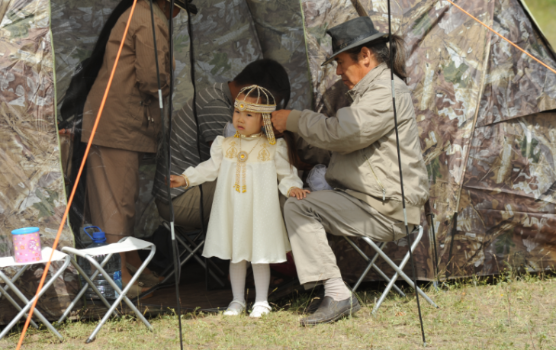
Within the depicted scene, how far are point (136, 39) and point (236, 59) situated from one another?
1306 mm

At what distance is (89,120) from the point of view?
132 inches

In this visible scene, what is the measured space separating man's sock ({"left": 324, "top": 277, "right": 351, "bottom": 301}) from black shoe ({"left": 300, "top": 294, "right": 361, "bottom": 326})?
2 centimetres

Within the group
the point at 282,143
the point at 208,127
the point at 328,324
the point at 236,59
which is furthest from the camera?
the point at 236,59

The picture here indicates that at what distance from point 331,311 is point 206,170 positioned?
1061mm

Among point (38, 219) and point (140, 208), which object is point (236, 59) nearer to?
point (140, 208)

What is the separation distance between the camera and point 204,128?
387cm

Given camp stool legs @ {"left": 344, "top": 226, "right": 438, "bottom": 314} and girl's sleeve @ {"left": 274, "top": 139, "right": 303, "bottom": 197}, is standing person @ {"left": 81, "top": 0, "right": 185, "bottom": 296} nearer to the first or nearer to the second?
girl's sleeve @ {"left": 274, "top": 139, "right": 303, "bottom": 197}

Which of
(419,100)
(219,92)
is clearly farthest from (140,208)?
(419,100)

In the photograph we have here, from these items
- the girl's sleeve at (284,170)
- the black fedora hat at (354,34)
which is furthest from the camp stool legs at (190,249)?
the black fedora hat at (354,34)

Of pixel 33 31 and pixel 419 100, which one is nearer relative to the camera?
pixel 33 31

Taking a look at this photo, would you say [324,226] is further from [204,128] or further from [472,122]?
[472,122]

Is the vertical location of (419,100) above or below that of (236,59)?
below

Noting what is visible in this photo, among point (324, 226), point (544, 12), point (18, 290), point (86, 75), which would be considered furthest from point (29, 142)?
point (544, 12)

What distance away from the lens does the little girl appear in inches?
135
